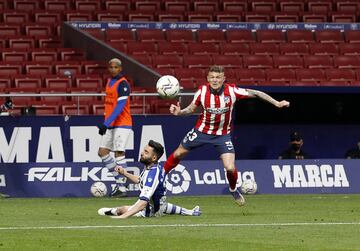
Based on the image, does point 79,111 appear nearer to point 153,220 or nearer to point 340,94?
point 340,94

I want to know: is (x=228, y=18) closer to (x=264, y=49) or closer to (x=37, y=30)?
(x=264, y=49)

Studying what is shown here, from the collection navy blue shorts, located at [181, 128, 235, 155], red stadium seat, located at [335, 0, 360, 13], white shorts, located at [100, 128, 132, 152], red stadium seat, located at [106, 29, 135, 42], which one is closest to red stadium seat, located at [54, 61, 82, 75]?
red stadium seat, located at [106, 29, 135, 42]

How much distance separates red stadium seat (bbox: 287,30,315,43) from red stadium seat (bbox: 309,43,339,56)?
44cm

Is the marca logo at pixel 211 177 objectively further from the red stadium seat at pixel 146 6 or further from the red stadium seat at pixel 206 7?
the red stadium seat at pixel 206 7

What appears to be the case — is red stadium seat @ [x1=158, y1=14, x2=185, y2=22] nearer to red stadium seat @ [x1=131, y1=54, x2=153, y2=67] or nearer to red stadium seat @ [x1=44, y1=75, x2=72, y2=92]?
red stadium seat @ [x1=131, y1=54, x2=153, y2=67]

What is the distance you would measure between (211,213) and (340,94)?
10426mm

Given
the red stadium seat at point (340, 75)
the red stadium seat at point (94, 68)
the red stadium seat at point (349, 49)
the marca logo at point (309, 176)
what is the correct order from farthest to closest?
1. the red stadium seat at point (349, 49)
2. the red stadium seat at point (340, 75)
3. the red stadium seat at point (94, 68)
4. the marca logo at point (309, 176)

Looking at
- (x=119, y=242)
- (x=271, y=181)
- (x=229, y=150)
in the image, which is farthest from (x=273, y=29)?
(x=119, y=242)

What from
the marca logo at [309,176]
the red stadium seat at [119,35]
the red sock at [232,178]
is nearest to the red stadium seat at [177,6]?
the red stadium seat at [119,35]

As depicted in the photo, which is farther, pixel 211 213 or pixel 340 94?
pixel 340 94

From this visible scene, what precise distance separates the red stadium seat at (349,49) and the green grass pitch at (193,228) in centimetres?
1187

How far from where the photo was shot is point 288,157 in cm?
2433

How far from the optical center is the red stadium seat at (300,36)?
30.8 meters

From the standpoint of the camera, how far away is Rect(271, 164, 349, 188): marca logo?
73.8 ft
